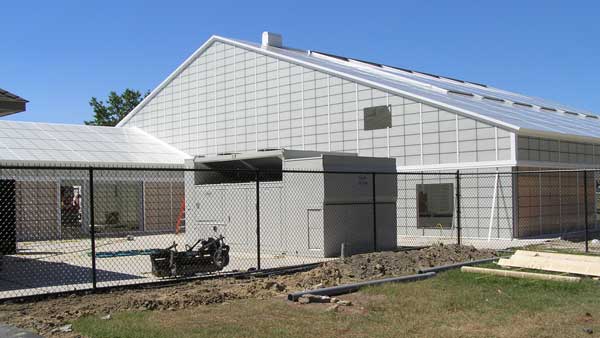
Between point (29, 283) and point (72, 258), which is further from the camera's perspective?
point (72, 258)

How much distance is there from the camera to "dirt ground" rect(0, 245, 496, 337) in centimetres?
870

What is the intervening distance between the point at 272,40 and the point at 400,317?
2943cm

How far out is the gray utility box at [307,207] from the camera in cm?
1658

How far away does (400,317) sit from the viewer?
844 cm

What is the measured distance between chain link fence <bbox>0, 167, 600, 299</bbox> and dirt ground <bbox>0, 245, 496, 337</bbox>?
2.90 ft

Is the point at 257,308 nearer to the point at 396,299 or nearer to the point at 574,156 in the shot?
the point at 396,299

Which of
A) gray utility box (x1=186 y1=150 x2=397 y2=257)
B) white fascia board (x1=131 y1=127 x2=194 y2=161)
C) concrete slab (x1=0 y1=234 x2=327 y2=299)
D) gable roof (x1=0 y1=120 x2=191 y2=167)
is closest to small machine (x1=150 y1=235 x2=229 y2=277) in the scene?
concrete slab (x1=0 y1=234 x2=327 y2=299)

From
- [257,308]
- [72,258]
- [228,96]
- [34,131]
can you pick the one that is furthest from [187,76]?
[257,308]

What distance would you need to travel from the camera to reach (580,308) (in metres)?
8.86

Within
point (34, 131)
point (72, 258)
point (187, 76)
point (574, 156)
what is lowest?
point (72, 258)

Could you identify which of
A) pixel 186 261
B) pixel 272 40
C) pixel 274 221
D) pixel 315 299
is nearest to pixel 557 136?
pixel 274 221

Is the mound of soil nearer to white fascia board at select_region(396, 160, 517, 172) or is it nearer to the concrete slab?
the concrete slab

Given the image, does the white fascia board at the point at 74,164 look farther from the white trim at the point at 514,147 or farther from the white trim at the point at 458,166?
the white trim at the point at 514,147

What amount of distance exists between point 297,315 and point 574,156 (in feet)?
64.6
